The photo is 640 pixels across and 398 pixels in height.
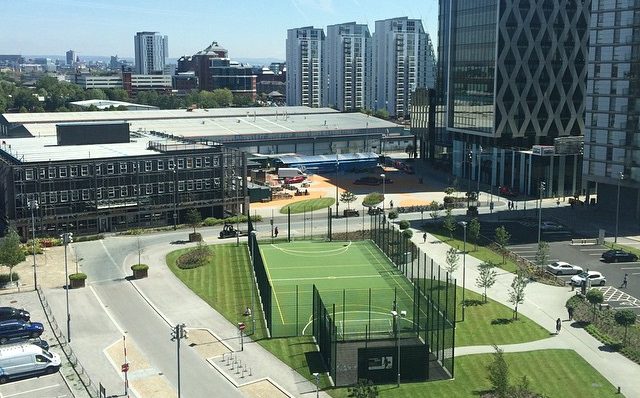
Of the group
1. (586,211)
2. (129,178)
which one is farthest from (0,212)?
(586,211)

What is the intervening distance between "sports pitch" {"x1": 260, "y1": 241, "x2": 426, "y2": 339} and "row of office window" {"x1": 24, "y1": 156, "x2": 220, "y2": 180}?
14228mm

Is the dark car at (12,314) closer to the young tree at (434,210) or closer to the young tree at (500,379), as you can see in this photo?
the young tree at (500,379)

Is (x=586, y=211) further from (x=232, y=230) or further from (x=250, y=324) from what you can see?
(x=250, y=324)

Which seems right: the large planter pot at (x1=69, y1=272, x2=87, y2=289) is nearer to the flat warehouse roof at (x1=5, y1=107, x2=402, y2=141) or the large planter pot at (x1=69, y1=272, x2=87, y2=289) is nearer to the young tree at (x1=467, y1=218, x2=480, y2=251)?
the young tree at (x1=467, y1=218, x2=480, y2=251)

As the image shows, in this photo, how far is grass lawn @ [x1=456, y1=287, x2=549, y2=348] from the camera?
42.6 metres

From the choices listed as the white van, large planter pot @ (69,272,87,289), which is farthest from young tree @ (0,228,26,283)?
the white van

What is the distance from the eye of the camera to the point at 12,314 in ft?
148

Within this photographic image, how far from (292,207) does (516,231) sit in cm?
2598

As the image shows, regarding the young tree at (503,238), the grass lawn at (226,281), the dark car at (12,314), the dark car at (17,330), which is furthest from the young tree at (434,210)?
the dark car at (17,330)

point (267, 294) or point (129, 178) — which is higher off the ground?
point (129, 178)

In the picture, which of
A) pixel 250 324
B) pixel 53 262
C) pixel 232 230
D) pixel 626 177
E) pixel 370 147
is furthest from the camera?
pixel 370 147

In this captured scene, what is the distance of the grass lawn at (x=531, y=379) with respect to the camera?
35.7 meters

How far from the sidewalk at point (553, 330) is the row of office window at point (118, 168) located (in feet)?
91.7

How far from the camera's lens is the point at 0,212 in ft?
232
